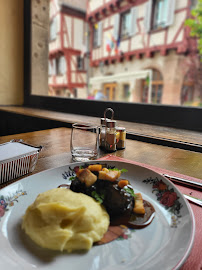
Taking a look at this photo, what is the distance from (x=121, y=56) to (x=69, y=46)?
274cm

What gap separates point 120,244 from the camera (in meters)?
0.43

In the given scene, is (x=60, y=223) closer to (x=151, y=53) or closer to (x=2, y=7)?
(x=2, y=7)

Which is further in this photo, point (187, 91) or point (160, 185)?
point (187, 91)

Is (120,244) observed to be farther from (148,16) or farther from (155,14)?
(155,14)

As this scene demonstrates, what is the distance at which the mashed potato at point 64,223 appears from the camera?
410mm

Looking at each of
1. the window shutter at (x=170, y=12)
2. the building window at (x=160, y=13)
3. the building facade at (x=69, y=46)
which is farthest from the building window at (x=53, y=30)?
the window shutter at (x=170, y=12)

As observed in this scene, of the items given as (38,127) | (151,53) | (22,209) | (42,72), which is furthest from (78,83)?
(22,209)

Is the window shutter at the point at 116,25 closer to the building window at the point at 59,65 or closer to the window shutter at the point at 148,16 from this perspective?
the window shutter at the point at 148,16

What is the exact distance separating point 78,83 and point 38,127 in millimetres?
9498

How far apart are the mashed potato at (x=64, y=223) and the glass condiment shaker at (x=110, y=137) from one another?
1.84 feet

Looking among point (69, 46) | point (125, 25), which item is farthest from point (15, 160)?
point (69, 46)

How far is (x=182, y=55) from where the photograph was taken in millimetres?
8227

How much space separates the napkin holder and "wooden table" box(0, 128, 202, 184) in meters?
0.07

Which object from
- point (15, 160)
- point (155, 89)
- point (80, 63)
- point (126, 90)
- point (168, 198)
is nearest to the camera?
point (168, 198)
